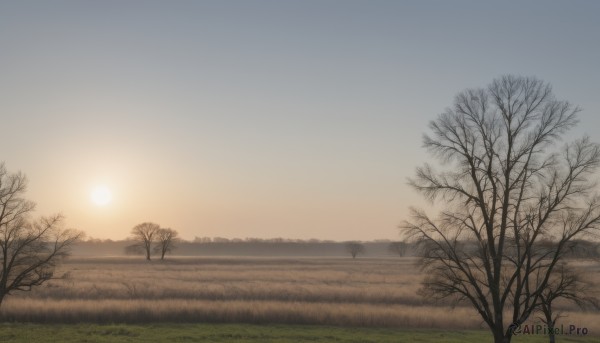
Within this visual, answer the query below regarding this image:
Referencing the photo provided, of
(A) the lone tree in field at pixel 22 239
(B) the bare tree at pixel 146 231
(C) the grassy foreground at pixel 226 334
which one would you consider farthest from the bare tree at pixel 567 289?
(B) the bare tree at pixel 146 231

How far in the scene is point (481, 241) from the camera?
71.8 ft

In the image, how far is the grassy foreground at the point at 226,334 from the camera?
28062mm

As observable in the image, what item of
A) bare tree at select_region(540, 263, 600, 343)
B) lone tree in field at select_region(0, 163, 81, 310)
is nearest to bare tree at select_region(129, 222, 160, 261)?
lone tree in field at select_region(0, 163, 81, 310)

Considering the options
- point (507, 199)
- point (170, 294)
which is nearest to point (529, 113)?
point (507, 199)

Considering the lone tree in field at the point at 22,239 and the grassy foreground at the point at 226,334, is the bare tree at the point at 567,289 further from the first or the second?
the lone tree in field at the point at 22,239

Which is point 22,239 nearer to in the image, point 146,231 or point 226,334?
point 226,334

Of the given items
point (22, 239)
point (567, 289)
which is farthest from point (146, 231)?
point (567, 289)

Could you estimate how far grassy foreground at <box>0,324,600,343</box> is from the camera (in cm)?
2806

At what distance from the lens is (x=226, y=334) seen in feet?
97.4

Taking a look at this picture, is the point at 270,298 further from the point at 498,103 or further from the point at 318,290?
the point at 498,103

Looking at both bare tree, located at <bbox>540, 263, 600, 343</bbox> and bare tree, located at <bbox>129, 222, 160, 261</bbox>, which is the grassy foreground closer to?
bare tree, located at <bbox>540, 263, 600, 343</bbox>

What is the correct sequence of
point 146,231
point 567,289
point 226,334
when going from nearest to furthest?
point 567,289 < point 226,334 < point 146,231

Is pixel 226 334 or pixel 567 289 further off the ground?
pixel 567 289

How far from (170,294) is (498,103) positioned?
36364 mm
